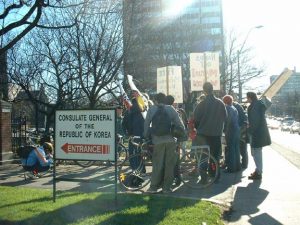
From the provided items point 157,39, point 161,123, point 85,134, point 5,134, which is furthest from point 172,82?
point 157,39

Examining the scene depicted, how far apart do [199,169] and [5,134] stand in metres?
8.79

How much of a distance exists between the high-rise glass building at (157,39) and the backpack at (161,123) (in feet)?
56.6

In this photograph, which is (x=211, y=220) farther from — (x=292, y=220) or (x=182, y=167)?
(x=182, y=167)

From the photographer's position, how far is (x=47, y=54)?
29.3 metres

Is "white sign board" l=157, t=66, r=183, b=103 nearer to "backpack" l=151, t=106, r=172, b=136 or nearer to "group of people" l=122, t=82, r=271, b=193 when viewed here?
"group of people" l=122, t=82, r=271, b=193

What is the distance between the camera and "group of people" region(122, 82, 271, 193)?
857 centimetres

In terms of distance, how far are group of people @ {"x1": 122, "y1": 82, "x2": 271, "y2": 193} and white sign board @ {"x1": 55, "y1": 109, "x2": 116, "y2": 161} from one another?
119 cm

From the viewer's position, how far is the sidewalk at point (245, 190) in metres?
7.14

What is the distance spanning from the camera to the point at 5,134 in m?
16.0

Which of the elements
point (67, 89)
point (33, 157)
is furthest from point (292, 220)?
point (67, 89)

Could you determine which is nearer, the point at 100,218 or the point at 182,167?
the point at 100,218

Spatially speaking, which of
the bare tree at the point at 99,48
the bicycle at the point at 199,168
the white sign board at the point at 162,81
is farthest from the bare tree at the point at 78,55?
the bicycle at the point at 199,168

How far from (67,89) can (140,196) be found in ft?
82.0

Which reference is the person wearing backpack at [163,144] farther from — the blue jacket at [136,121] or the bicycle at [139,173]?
the blue jacket at [136,121]
